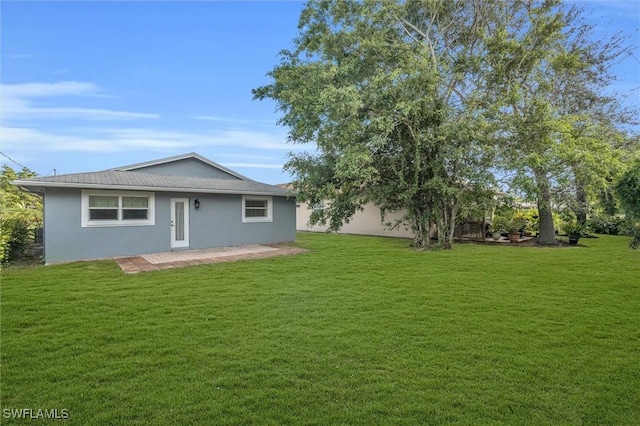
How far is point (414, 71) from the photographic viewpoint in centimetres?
1132

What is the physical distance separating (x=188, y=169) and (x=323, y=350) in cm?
1327

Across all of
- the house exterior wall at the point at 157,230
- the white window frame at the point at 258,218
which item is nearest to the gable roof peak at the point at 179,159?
the white window frame at the point at 258,218

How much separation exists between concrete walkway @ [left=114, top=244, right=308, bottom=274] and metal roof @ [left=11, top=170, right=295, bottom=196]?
211 cm

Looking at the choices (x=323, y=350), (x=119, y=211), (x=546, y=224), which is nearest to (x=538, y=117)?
(x=546, y=224)

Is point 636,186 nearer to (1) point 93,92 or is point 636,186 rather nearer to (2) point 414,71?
(2) point 414,71

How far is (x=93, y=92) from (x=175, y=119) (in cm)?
433

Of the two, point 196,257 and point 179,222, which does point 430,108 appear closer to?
point 196,257

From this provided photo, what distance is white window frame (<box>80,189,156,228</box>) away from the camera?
10.3 metres

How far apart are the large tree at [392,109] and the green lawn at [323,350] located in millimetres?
5603

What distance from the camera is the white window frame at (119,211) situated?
10.3 metres

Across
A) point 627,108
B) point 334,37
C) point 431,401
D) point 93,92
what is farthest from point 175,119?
point 627,108

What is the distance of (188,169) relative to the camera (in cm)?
1536

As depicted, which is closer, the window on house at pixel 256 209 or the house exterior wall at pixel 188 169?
the window on house at pixel 256 209

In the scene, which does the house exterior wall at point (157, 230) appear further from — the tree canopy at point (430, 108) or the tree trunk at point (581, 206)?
the tree trunk at point (581, 206)
